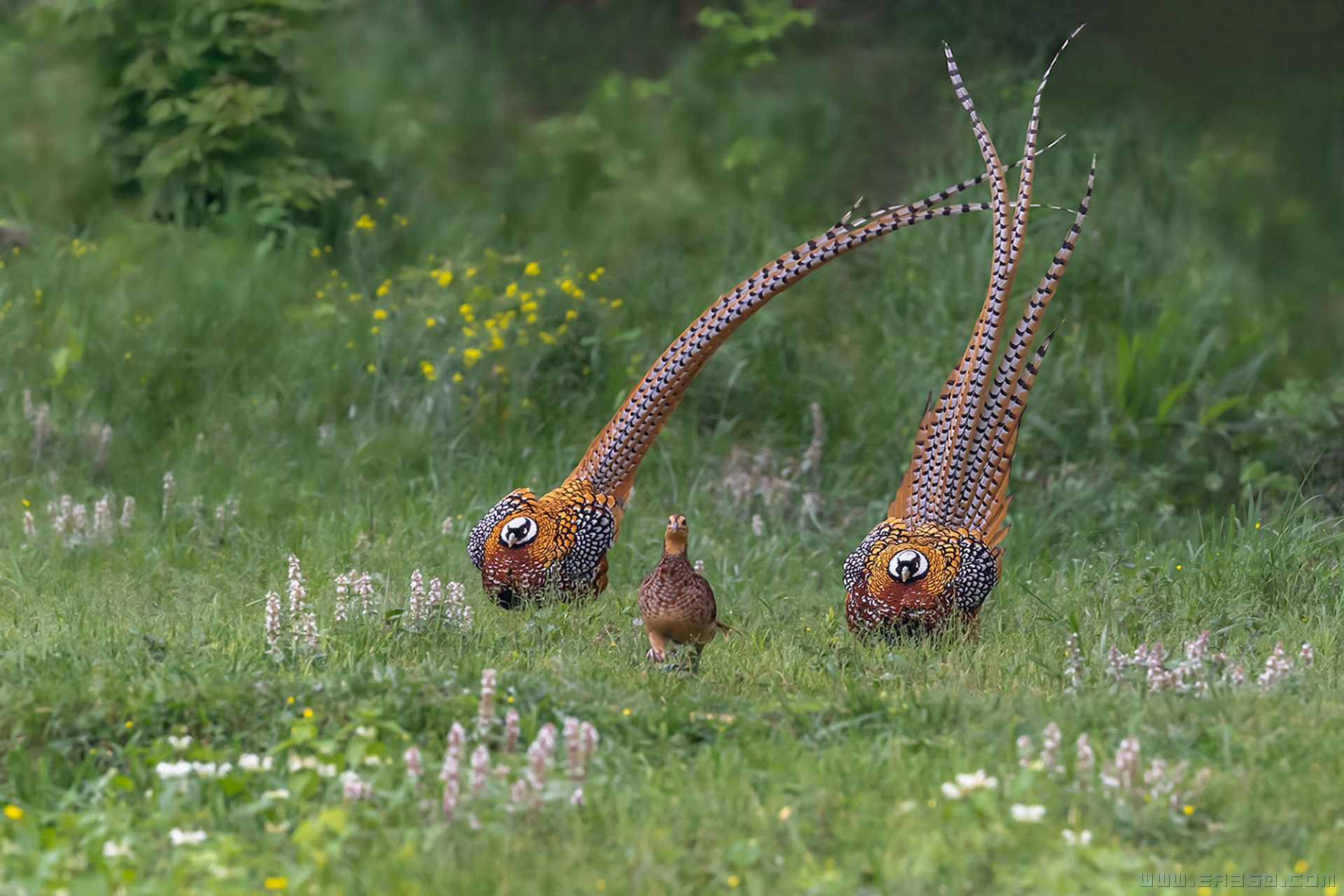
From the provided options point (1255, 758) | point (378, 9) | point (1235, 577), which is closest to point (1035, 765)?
point (1255, 758)

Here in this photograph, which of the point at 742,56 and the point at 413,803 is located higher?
the point at 742,56

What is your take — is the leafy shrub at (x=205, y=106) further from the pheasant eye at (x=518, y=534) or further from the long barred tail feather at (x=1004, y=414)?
the long barred tail feather at (x=1004, y=414)

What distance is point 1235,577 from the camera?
6.83 meters

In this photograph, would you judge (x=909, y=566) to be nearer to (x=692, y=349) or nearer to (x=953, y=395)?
(x=953, y=395)

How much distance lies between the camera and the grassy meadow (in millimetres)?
4285

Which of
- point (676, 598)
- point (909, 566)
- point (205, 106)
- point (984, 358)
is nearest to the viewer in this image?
point (676, 598)

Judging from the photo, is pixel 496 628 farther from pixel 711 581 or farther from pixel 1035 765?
pixel 1035 765

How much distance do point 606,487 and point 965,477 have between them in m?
1.55

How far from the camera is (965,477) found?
252 inches

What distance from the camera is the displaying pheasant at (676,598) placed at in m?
5.51

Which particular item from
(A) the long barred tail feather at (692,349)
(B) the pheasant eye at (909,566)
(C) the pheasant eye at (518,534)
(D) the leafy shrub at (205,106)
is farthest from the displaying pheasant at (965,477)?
(D) the leafy shrub at (205,106)

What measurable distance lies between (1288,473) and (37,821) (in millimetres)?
7153

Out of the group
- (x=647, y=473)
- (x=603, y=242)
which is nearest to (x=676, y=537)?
(x=647, y=473)

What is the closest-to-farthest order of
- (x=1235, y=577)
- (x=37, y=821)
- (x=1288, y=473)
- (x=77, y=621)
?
(x=37, y=821)
(x=77, y=621)
(x=1235, y=577)
(x=1288, y=473)
